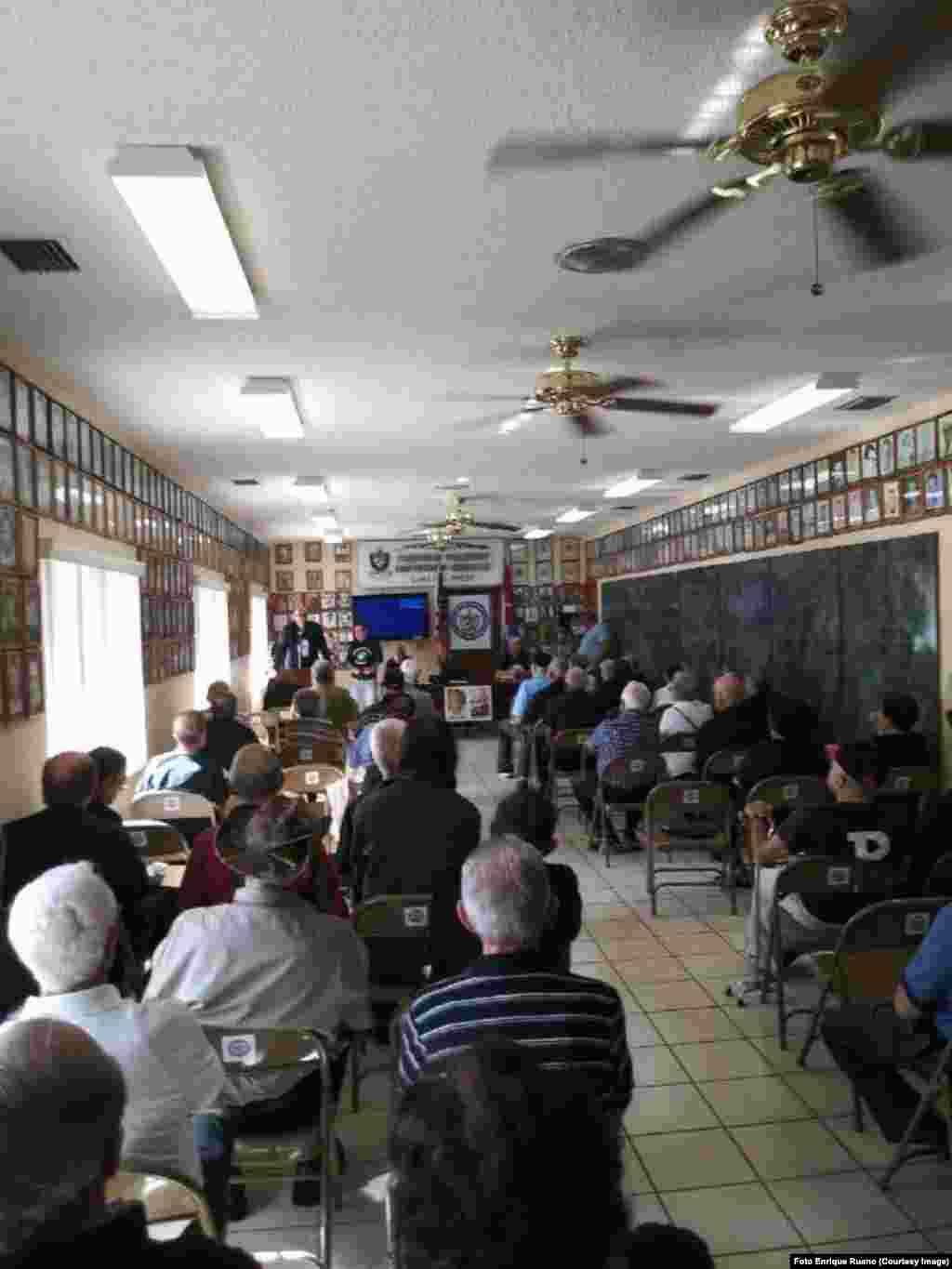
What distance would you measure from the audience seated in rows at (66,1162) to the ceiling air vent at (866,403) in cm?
636

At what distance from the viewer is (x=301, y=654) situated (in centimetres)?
1438

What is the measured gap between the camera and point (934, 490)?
21.3 ft

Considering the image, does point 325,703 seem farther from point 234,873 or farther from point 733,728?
point 234,873

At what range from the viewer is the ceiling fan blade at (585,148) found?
107 inches

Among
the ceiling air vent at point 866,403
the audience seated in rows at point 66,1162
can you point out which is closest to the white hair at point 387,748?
the audience seated in rows at point 66,1162

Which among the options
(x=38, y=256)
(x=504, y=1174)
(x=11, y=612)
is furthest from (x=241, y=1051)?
(x=11, y=612)

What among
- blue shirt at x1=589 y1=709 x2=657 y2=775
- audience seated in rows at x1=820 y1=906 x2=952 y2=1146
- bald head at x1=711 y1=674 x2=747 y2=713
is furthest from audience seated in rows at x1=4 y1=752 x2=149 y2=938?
bald head at x1=711 y1=674 x2=747 y2=713

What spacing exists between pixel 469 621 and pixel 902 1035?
38.2ft

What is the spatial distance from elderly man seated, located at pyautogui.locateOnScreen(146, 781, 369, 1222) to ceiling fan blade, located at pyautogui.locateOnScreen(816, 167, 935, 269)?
2.29 m

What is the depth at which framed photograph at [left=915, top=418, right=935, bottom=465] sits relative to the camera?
6.55 meters

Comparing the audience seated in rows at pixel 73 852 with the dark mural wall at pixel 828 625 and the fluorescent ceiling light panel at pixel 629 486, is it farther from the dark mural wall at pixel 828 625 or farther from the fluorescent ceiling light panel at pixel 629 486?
the fluorescent ceiling light panel at pixel 629 486

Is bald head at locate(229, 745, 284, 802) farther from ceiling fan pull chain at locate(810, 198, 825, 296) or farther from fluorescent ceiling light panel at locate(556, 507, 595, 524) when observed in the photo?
fluorescent ceiling light panel at locate(556, 507, 595, 524)

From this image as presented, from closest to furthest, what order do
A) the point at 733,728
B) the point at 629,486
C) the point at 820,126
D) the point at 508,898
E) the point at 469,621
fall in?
the point at 508,898 → the point at 820,126 → the point at 733,728 → the point at 629,486 → the point at 469,621

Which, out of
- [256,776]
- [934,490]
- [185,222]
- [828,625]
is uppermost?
[185,222]
